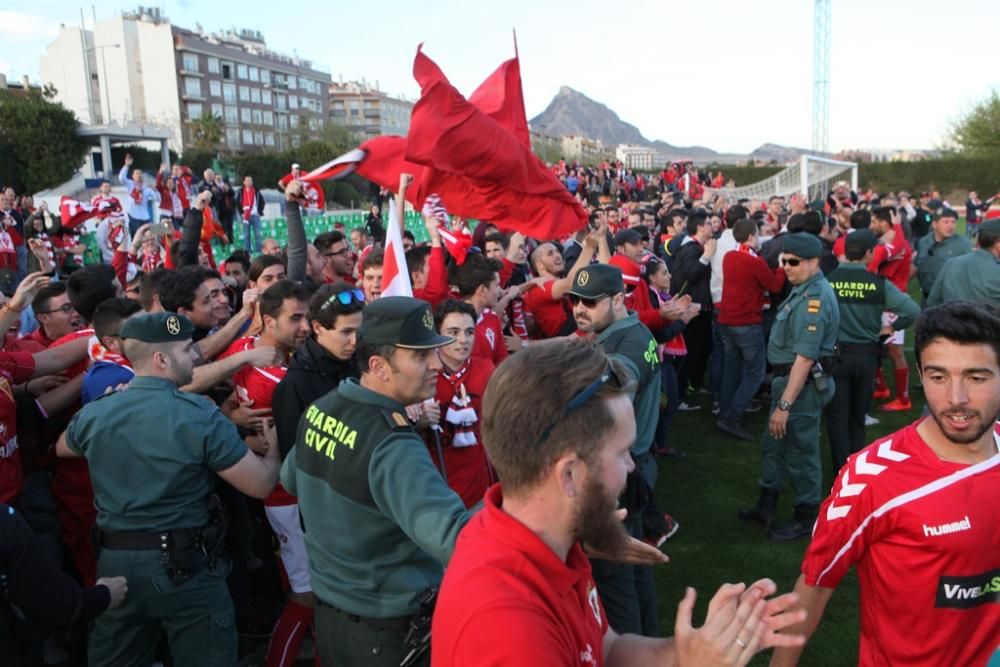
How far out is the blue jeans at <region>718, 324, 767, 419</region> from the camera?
7.86 m

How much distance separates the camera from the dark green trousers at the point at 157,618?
316 centimetres

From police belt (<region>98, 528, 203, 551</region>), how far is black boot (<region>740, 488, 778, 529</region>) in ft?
14.0

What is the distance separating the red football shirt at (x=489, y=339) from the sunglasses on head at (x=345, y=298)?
1290 mm

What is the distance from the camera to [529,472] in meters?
1.67

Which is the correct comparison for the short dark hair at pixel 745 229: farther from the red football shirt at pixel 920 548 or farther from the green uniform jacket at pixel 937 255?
the red football shirt at pixel 920 548

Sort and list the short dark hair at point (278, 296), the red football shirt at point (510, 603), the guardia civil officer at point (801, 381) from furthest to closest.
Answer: the guardia civil officer at point (801, 381) → the short dark hair at point (278, 296) → the red football shirt at point (510, 603)

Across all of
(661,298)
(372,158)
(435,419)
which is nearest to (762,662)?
(435,419)

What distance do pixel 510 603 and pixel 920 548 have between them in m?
1.66

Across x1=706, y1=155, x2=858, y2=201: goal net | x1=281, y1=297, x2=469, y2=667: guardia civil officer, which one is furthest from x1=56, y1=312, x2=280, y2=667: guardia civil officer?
x1=706, y1=155, x2=858, y2=201: goal net

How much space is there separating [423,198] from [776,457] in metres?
3.48

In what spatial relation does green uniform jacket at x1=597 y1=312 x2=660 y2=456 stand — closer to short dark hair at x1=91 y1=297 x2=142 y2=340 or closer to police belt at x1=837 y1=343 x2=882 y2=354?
police belt at x1=837 y1=343 x2=882 y2=354

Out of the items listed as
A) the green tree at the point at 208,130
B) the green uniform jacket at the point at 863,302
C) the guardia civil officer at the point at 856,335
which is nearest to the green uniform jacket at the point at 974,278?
the green uniform jacket at the point at 863,302

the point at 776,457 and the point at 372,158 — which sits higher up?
the point at 372,158

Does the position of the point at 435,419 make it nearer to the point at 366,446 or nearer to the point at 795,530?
the point at 366,446
